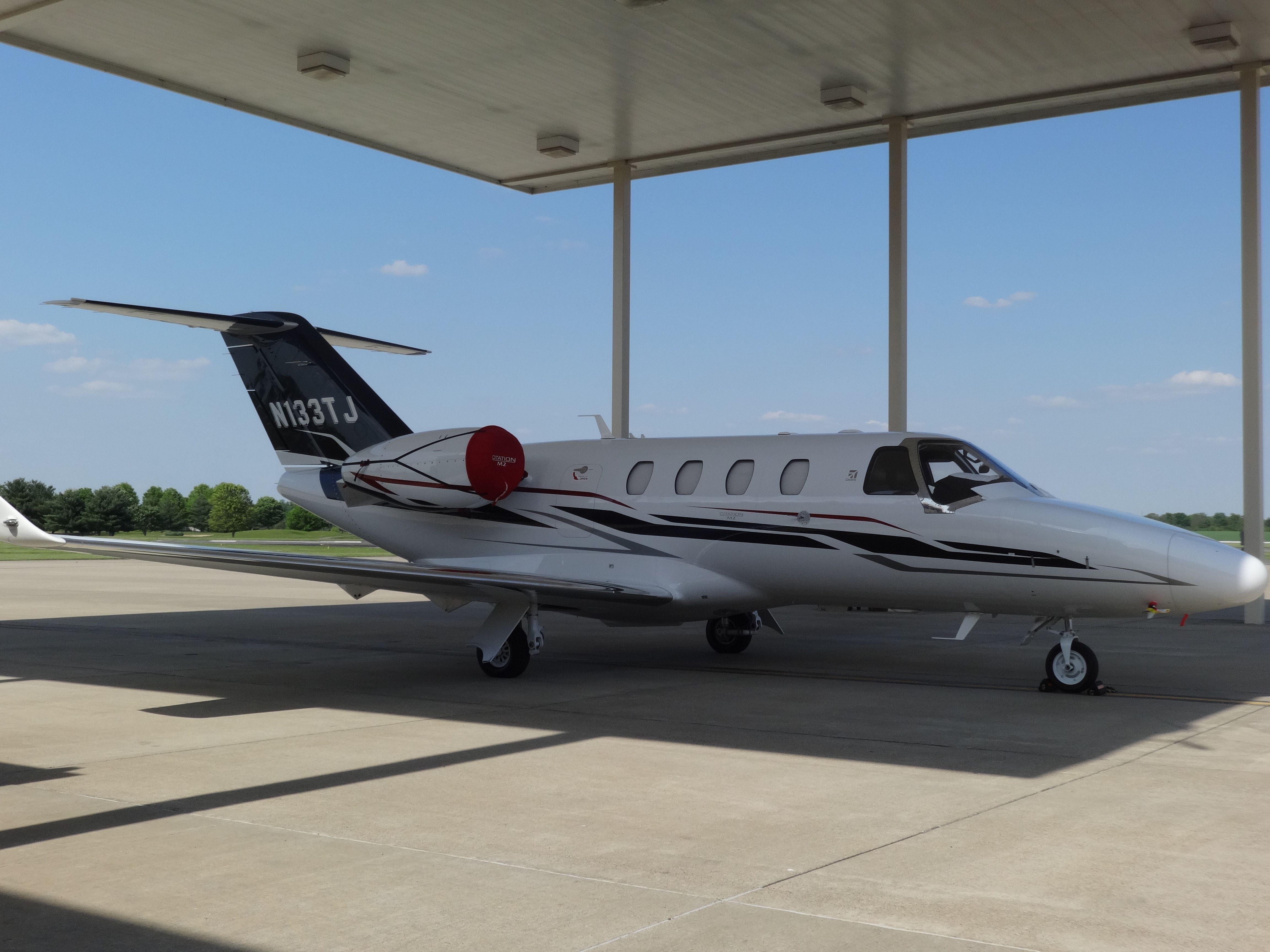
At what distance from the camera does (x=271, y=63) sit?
53.0ft

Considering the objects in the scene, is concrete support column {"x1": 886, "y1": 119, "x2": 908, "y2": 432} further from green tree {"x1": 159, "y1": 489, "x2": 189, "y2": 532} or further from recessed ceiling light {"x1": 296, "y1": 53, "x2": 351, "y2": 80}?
green tree {"x1": 159, "y1": 489, "x2": 189, "y2": 532}

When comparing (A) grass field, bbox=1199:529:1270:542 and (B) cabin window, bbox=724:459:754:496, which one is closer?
(A) grass field, bbox=1199:529:1270:542

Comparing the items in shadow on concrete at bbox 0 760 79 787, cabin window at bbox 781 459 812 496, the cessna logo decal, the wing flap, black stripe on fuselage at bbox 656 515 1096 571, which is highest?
the cessna logo decal

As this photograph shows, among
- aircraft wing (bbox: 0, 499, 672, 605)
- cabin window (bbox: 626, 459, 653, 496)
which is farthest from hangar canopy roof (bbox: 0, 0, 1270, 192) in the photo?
aircraft wing (bbox: 0, 499, 672, 605)

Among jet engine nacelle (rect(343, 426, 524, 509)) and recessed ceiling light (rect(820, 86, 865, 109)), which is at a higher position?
recessed ceiling light (rect(820, 86, 865, 109))

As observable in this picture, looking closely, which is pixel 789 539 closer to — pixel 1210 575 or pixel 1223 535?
pixel 1210 575

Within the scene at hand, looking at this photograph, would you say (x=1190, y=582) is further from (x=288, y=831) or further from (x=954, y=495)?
(x=288, y=831)

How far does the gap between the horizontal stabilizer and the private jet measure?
0.09 ft

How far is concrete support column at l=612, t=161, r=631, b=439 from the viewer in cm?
2075

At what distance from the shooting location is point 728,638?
13.3 metres

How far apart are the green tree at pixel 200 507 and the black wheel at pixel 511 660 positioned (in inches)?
3491

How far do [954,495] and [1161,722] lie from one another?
8.74 ft

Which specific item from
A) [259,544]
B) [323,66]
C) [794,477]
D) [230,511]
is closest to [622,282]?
[323,66]

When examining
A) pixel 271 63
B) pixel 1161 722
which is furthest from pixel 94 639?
pixel 1161 722
